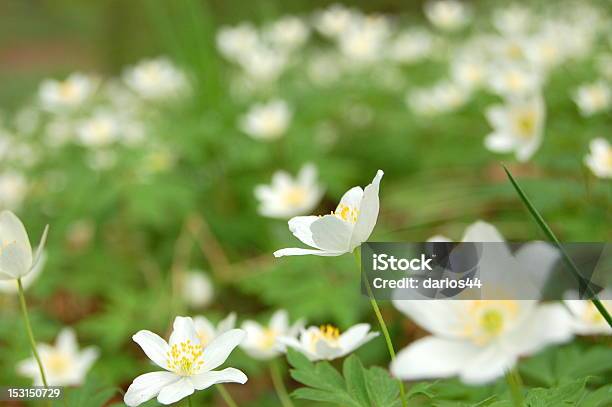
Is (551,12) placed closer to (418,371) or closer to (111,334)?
(111,334)

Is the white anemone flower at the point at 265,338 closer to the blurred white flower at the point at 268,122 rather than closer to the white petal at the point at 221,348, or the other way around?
the white petal at the point at 221,348

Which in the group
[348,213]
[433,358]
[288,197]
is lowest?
[433,358]

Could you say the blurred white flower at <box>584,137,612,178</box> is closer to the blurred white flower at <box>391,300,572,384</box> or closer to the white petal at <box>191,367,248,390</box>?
the blurred white flower at <box>391,300,572,384</box>

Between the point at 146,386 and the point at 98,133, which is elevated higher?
the point at 98,133

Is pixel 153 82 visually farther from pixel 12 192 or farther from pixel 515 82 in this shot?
pixel 515 82

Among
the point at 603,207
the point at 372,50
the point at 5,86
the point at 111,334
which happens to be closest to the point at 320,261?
the point at 111,334

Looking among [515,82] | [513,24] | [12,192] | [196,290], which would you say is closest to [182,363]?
[196,290]

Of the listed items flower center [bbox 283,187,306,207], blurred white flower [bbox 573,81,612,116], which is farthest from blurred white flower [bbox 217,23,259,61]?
blurred white flower [bbox 573,81,612,116]

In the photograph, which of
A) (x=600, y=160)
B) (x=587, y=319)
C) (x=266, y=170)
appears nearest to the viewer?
(x=587, y=319)

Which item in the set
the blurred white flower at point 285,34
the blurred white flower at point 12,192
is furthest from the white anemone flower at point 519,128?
the blurred white flower at point 285,34
